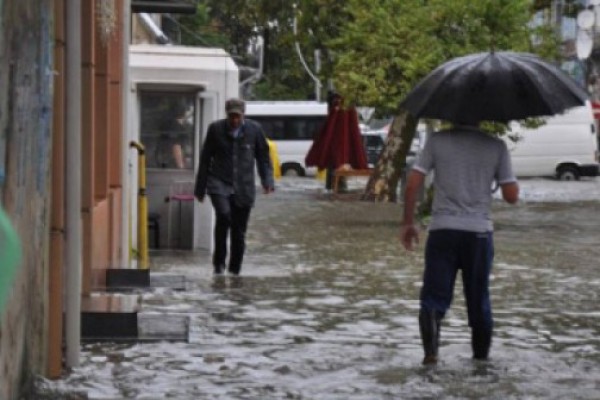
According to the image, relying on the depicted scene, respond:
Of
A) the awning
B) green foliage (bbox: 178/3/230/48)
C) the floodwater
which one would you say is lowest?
the floodwater

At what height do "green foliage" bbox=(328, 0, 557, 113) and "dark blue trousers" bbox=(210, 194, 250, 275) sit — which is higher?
"green foliage" bbox=(328, 0, 557, 113)

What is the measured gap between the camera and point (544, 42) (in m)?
24.5

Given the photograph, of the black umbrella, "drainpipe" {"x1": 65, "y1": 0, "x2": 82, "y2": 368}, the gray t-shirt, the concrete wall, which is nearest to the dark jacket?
the black umbrella

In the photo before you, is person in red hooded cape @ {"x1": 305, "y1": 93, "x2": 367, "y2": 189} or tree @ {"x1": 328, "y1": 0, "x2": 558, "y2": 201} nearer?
tree @ {"x1": 328, "y1": 0, "x2": 558, "y2": 201}

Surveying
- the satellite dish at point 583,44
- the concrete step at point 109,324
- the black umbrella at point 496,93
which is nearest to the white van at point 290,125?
the satellite dish at point 583,44

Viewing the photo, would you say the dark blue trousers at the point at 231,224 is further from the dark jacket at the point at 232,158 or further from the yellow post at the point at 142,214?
the yellow post at the point at 142,214

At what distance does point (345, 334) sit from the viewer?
10.4 m

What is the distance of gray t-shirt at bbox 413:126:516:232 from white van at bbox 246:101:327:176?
42.0 m

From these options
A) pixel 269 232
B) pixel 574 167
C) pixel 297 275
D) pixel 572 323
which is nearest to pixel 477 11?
pixel 269 232

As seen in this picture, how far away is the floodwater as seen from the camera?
27.1 feet

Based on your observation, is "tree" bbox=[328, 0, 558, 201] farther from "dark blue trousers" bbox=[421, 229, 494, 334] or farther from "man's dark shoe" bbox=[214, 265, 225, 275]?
"dark blue trousers" bbox=[421, 229, 494, 334]

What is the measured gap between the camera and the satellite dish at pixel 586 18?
3391 cm

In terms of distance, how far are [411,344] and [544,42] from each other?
15260 millimetres

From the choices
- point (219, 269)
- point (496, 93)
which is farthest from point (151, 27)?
point (496, 93)
